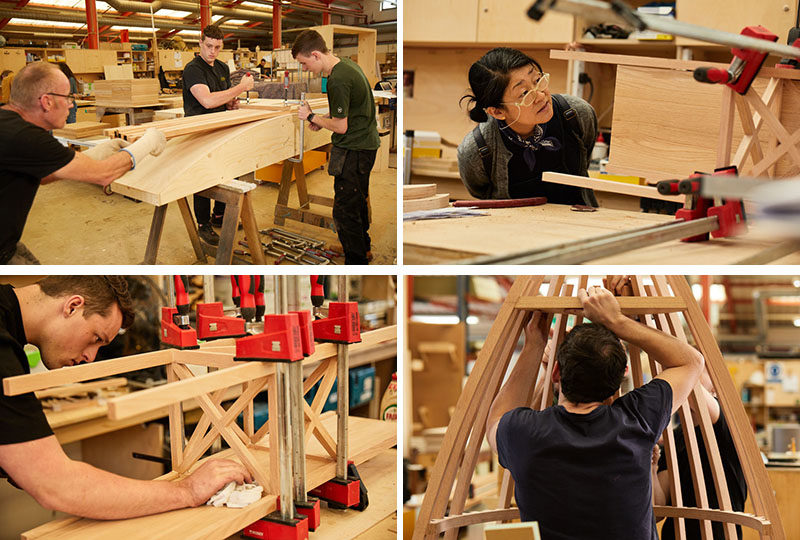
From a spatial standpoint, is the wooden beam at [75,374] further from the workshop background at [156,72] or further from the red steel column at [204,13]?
the red steel column at [204,13]

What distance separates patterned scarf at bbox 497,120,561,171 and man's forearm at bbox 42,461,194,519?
1.57 metres

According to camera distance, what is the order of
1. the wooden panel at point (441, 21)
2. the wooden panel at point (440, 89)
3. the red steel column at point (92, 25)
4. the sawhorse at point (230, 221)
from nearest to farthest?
the red steel column at point (92, 25)
the sawhorse at point (230, 221)
the wooden panel at point (441, 21)
the wooden panel at point (440, 89)

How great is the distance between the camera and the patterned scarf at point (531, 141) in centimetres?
237

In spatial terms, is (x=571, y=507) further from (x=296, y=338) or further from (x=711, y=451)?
(x=296, y=338)

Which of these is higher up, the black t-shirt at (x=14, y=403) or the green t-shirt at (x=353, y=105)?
the green t-shirt at (x=353, y=105)

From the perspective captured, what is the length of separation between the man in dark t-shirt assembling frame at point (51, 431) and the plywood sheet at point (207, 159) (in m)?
0.62

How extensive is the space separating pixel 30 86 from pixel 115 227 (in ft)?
4.38

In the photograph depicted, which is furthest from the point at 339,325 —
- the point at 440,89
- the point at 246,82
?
the point at 440,89

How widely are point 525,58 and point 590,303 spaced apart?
986 millimetres

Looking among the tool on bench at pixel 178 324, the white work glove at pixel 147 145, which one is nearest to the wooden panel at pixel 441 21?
the white work glove at pixel 147 145

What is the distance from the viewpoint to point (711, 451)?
1.83 metres

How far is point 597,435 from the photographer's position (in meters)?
1.66

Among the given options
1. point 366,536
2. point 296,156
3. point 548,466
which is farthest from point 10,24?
point 548,466

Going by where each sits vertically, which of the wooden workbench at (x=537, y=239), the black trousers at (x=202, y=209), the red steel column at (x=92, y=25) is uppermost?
the red steel column at (x=92, y=25)
